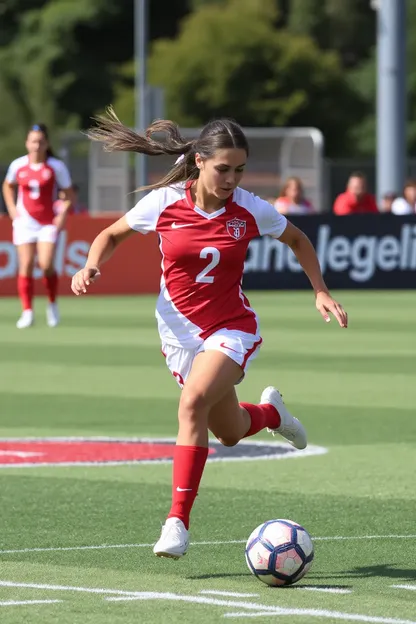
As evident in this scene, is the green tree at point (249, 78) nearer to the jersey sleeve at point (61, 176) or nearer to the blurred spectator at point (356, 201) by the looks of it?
the blurred spectator at point (356, 201)

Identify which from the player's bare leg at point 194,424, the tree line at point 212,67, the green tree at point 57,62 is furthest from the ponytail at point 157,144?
the green tree at point 57,62

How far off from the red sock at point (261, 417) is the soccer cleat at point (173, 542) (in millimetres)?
1101

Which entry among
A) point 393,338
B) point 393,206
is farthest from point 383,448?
point 393,206

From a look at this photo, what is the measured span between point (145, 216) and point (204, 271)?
0.38 metres

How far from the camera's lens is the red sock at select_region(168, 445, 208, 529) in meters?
7.23

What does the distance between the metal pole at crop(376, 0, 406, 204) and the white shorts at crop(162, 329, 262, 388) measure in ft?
81.7

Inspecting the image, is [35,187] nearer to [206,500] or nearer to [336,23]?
[206,500]

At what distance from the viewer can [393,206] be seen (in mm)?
29281

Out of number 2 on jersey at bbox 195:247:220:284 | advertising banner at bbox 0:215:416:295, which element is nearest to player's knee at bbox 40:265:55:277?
advertising banner at bbox 0:215:416:295

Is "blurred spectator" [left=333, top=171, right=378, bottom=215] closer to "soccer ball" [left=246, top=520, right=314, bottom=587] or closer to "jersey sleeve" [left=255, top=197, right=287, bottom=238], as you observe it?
"jersey sleeve" [left=255, top=197, right=287, bottom=238]

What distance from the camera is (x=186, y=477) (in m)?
7.29

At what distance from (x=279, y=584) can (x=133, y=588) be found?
→ 1.94 feet

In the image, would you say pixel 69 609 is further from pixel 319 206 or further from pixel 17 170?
pixel 319 206

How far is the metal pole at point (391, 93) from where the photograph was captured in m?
32.2
